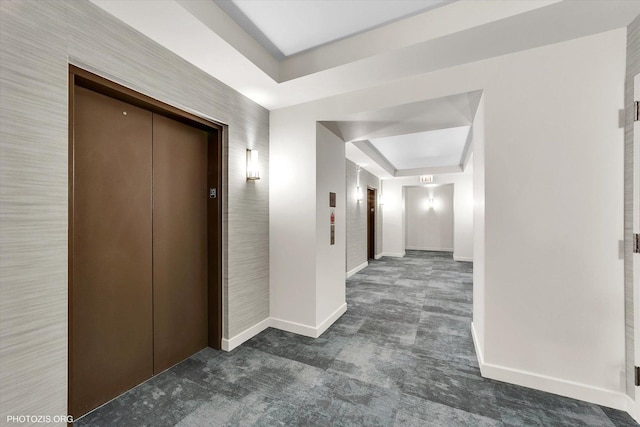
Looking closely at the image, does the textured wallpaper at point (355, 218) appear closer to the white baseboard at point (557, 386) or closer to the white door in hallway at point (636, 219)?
the white baseboard at point (557, 386)

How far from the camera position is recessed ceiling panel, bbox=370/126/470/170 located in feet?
15.7

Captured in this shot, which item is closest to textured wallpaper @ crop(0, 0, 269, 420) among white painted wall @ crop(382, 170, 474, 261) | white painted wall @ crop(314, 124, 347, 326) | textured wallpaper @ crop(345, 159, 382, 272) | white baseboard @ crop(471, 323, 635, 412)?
white painted wall @ crop(314, 124, 347, 326)

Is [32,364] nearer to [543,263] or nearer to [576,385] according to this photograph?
[543,263]

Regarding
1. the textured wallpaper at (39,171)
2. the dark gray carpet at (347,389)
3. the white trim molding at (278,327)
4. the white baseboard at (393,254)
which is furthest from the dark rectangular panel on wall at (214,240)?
the white baseboard at (393,254)

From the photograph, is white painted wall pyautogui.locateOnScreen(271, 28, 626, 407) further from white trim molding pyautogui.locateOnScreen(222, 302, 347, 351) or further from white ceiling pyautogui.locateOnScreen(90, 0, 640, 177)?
white trim molding pyautogui.locateOnScreen(222, 302, 347, 351)

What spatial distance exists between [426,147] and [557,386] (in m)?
4.68

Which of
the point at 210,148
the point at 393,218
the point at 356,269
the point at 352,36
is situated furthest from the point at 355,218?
the point at 352,36

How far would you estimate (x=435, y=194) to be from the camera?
9828mm

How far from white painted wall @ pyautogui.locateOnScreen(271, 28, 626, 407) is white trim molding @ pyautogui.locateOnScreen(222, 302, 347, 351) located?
1.60 m

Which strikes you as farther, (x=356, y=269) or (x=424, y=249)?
(x=424, y=249)

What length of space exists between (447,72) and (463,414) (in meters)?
2.65

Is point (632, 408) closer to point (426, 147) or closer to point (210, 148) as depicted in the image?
point (210, 148)

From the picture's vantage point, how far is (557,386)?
6.09ft

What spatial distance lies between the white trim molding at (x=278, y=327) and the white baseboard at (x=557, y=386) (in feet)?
5.11
